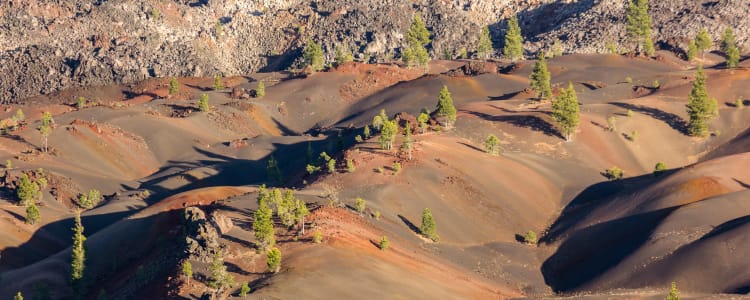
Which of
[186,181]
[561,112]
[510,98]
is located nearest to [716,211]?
[561,112]

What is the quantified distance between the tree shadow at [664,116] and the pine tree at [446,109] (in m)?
30.9

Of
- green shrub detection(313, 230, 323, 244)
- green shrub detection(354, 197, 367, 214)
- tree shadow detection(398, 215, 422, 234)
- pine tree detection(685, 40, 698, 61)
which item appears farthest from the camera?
pine tree detection(685, 40, 698, 61)

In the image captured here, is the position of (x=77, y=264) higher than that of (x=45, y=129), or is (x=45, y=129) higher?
(x=77, y=264)

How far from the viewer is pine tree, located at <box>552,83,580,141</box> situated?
131m

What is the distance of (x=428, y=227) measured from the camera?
93.4 meters

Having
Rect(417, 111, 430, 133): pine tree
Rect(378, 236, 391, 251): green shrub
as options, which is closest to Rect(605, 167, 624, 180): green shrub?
Rect(417, 111, 430, 133): pine tree

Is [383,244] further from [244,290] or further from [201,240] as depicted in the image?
[244,290]

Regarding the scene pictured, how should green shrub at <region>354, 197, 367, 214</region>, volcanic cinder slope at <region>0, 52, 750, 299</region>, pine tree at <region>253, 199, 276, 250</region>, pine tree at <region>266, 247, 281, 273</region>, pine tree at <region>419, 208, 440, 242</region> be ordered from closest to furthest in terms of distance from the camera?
pine tree at <region>266, 247, 281, 273</region>, pine tree at <region>253, 199, 276, 250</region>, volcanic cinder slope at <region>0, 52, 750, 299</region>, green shrub at <region>354, 197, 367, 214</region>, pine tree at <region>419, 208, 440, 242</region>

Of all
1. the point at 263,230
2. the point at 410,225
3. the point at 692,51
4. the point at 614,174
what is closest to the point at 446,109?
the point at 614,174

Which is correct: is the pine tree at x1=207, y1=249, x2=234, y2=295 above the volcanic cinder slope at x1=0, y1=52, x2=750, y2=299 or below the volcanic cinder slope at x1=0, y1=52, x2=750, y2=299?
above

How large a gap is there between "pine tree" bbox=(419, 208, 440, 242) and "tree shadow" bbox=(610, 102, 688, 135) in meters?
63.0

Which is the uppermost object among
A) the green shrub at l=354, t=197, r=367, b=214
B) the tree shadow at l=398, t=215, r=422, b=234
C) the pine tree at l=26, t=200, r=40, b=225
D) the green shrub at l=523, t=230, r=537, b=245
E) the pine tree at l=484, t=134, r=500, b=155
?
the green shrub at l=354, t=197, r=367, b=214

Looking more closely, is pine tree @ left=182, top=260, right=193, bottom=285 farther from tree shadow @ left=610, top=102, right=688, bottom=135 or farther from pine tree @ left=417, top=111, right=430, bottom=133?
tree shadow @ left=610, top=102, right=688, bottom=135

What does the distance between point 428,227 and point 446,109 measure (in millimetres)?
42039
